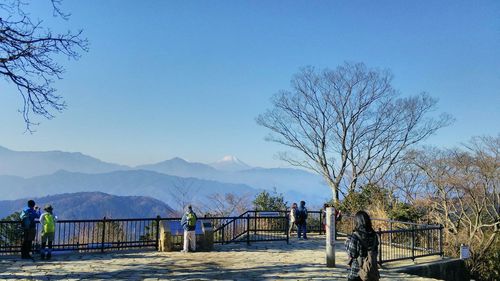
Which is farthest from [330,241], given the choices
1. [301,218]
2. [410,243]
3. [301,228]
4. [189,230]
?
[301,228]

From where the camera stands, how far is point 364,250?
23.5ft

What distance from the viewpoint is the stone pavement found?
10.8m

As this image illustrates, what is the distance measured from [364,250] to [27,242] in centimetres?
1075

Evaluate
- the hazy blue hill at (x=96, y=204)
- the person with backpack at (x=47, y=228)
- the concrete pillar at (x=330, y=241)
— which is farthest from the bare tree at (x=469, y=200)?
the hazy blue hill at (x=96, y=204)

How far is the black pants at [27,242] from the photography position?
13.0m

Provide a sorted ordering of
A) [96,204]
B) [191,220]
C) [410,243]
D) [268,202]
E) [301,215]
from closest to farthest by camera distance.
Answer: [191,220] → [410,243] → [301,215] → [268,202] → [96,204]

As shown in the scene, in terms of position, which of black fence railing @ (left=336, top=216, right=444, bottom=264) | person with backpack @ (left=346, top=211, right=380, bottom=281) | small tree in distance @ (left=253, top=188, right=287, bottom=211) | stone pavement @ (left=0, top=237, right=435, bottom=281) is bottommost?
stone pavement @ (left=0, top=237, right=435, bottom=281)

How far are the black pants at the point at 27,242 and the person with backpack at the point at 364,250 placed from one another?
10447 mm

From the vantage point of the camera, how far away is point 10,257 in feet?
43.1

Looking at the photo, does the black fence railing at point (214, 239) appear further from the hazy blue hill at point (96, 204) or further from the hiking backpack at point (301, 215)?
the hazy blue hill at point (96, 204)

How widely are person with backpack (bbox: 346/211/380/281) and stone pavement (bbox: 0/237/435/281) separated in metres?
3.93

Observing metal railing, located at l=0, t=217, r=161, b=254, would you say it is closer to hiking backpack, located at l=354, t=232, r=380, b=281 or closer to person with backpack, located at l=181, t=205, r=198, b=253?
person with backpack, located at l=181, t=205, r=198, b=253

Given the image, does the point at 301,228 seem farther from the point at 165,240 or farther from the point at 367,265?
the point at 367,265

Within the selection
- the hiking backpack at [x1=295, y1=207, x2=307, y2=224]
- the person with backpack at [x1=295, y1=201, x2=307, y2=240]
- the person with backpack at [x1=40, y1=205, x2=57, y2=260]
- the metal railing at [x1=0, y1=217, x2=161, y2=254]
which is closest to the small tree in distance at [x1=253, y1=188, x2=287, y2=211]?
the person with backpack at [x1=295, y1=201, x2=307, y2=240]
